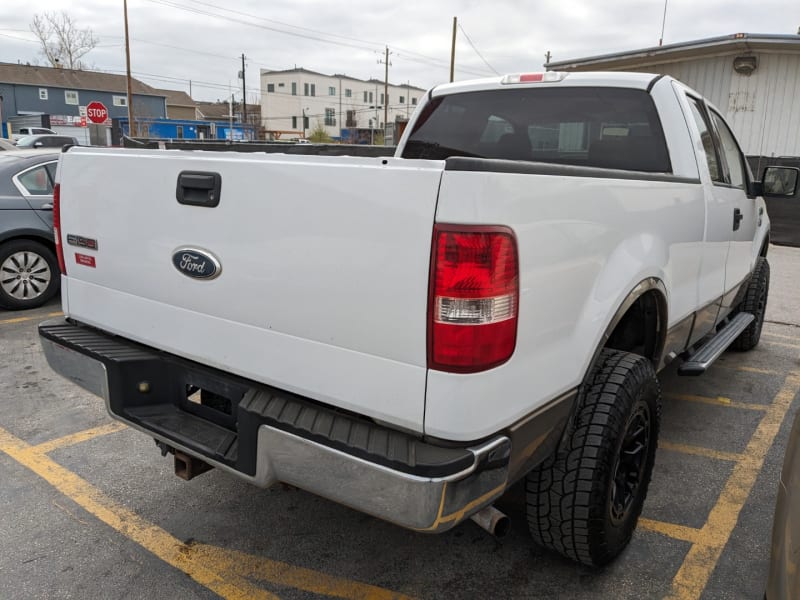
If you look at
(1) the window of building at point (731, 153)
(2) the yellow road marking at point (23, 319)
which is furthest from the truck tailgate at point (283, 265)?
(2) the yellow road marking at point (23, 319)

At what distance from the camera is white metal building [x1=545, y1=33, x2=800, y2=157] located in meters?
12.5

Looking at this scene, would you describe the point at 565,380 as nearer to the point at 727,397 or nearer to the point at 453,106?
the point at 453,106

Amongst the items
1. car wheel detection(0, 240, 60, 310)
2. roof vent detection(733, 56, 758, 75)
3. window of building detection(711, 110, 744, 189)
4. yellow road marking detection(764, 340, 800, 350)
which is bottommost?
yellow road marking detection(764, 340, 800, 350)

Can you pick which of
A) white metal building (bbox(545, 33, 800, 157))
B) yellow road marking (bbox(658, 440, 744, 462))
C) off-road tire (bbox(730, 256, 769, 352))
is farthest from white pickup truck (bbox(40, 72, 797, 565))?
white metal building (bbox(545, 33, 800, 157))

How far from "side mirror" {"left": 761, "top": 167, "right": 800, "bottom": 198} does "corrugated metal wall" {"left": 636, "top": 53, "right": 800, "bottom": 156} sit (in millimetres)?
9481

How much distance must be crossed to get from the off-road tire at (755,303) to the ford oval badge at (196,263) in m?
4.33

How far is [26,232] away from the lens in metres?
6.42

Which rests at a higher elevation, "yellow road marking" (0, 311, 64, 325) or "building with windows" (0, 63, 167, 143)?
"building with windows" (0, 63, 167, 143)

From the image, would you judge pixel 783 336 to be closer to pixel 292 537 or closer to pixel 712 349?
pixel 712 349

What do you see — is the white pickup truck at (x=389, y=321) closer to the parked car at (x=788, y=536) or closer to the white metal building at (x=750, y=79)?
the parked car at (x=788, y=536)

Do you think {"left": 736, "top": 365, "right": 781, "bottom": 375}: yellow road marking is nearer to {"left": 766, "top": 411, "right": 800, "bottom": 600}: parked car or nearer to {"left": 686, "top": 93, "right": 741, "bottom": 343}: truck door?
{"left": 686, "top": 93, "right": 741, "bottom": 343}: truck door

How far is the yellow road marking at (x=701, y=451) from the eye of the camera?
3.69 meters

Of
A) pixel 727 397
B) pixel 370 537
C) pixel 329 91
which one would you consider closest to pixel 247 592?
pixel 370 537

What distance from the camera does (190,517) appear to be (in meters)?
2.97
